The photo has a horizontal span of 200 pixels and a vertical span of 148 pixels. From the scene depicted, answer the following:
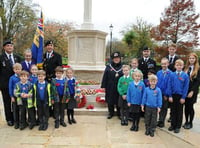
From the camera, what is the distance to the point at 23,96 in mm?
4266

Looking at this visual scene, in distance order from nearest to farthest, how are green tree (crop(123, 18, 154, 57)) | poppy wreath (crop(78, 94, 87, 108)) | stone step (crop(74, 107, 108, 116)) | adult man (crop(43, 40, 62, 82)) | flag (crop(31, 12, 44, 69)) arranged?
adult man (crop(43, 40, 62, 82)) → flag (crop(31, 12, 44, 69)) → stone step (crop(74, 107, 108, 116)) → poppy wreath (crop(78, 94, 87, 108)) → green tree (crop(123, 18, 154, 57))

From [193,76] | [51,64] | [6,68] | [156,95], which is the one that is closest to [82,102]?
[51,64]

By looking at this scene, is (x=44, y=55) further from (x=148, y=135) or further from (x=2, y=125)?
(x=148, y=135)

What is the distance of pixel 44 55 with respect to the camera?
5.20 metres

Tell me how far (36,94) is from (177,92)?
118 inches

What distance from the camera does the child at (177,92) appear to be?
4184 mm

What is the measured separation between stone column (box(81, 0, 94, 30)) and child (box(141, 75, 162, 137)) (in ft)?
14.6

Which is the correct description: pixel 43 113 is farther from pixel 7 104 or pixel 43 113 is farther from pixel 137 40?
pixel 137 40

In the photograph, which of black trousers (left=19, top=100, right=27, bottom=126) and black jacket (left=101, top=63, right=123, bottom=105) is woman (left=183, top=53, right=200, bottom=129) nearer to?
black jacket (left=101, top=63, right=123, bottom=105)

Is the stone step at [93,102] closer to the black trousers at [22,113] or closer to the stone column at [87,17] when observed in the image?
the black trousers at [22,113]

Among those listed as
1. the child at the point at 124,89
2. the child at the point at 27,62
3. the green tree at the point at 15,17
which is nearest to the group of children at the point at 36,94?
the child at the point at 27,62

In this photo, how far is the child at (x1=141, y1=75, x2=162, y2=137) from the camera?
4109 millimetres

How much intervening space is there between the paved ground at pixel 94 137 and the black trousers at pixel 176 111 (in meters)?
0.22

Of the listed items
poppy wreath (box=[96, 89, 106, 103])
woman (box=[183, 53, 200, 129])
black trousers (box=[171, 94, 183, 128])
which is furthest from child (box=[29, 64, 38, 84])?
woman (box=[183, 53, 200, 129])
